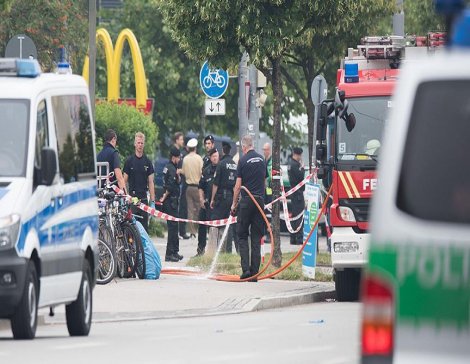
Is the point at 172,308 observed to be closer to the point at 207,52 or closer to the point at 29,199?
the point at 29,199

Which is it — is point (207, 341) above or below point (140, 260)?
above

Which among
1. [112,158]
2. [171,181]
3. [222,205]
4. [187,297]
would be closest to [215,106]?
[171,181]

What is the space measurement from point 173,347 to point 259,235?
8421 mm

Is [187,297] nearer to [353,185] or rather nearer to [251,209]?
[353,185]

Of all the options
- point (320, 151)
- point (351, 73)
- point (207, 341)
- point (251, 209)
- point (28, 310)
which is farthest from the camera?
point (251, 209)

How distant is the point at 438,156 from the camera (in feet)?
22.5

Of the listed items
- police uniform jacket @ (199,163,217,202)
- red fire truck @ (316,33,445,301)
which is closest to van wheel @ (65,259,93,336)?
red fire truck @ (316,33,445,301)

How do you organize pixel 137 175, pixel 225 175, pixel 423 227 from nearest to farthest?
1. pixel 423 227
2. pixel 137 175
3. pixel 225 175

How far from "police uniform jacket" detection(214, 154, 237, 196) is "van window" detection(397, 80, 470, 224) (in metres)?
19.8

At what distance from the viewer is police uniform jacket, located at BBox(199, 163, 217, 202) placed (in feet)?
91.9

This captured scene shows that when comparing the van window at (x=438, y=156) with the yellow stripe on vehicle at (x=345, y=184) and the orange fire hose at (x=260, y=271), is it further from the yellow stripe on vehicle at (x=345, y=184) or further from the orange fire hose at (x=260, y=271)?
the orange fire hose at (x=260, y=271)

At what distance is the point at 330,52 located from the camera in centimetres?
3425

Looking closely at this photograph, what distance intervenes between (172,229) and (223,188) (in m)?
1.20

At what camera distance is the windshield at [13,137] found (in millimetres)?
13711
